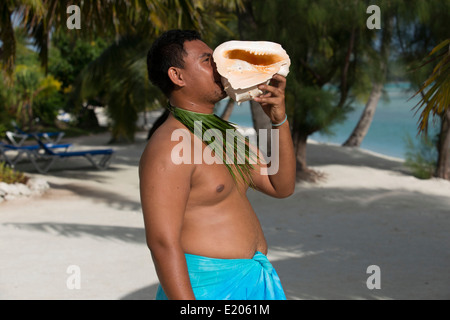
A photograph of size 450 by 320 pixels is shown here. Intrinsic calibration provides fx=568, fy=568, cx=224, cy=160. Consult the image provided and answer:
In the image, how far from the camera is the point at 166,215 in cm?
166

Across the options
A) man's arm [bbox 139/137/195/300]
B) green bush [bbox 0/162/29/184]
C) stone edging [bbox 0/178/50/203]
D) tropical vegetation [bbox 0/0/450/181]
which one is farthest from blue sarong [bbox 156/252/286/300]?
green bush [bbox 0/162/29/184]

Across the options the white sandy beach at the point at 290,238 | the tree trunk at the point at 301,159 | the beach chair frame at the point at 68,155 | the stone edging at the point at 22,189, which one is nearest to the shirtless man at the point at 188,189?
the white sandy beach at the point at 290,238

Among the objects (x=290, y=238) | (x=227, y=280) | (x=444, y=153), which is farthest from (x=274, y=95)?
(x=444, y=153)

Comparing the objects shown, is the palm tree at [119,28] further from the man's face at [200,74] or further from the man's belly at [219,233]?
the man's belly at [219,233]

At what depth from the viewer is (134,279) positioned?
508 cm

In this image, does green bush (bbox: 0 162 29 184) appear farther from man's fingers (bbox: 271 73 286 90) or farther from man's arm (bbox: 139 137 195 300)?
man's fingers (bbox: 271 73 286 90)

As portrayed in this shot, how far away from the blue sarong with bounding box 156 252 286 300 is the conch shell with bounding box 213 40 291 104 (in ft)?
1.71

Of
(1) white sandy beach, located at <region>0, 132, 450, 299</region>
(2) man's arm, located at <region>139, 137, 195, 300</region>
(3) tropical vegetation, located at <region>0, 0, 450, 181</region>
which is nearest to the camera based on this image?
(2) man's arm, located at <region>139, 137, 195, 300</region>

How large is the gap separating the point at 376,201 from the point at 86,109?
16683 mm

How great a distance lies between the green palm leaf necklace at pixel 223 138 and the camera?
1.83m

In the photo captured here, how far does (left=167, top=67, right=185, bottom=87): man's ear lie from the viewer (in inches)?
71.1

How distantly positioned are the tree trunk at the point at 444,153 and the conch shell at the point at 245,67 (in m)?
10.2
